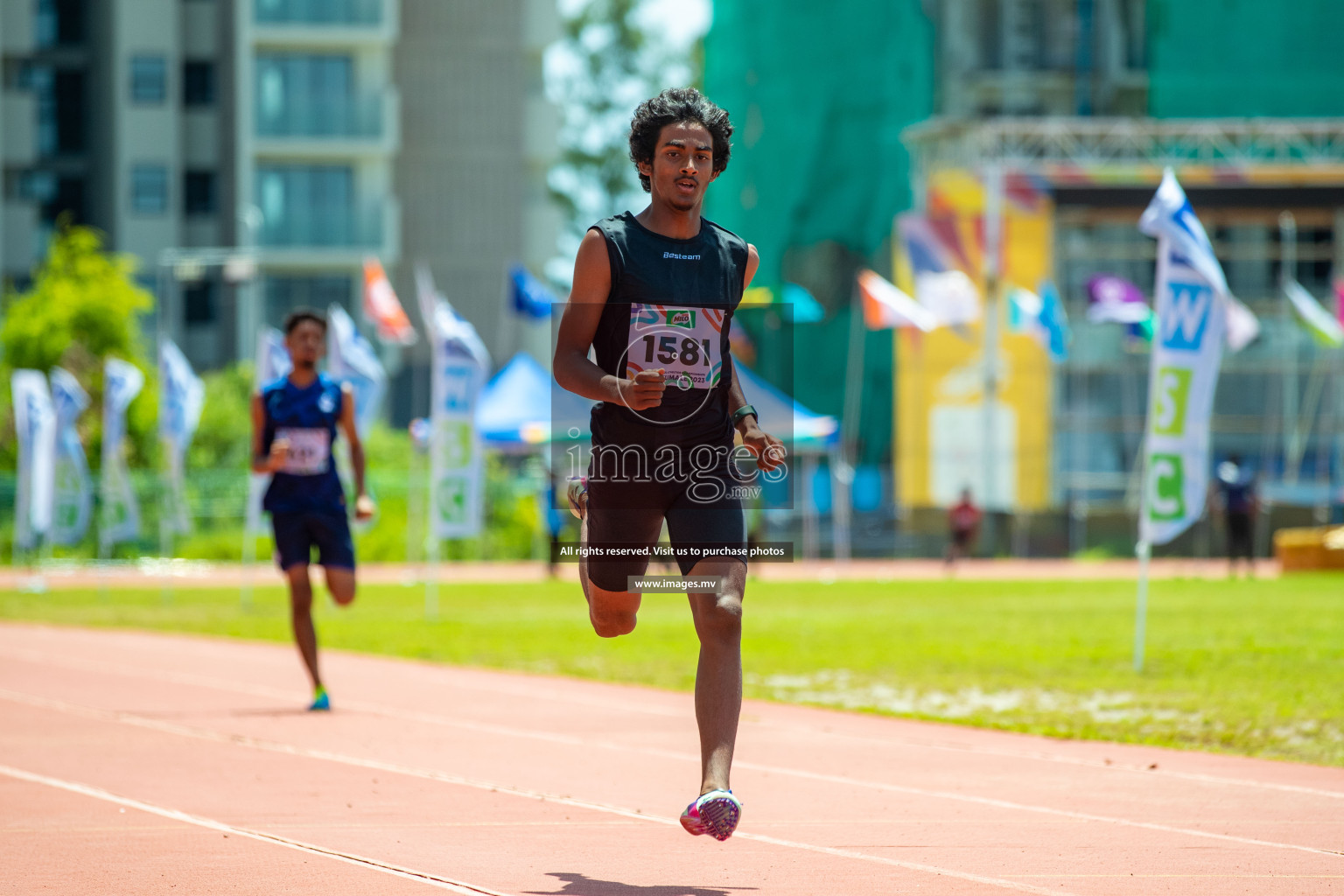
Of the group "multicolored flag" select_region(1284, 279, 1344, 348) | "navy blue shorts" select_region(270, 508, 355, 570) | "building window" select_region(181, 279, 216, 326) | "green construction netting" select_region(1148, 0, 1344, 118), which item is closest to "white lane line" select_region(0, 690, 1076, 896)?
"navy blue shorts" select_region(270, 508, 355, 570)

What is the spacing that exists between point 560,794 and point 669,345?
2.34 meters

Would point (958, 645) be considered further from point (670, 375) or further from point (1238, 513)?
point (1238, 513)

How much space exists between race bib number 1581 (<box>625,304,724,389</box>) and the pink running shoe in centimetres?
131

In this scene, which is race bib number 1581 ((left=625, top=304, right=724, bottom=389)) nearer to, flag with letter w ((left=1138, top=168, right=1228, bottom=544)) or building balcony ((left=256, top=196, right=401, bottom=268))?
flag with letter w ((left=1138, top=168, right=1228, bottom=544))

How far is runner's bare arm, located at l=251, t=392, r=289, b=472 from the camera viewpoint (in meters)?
10.5

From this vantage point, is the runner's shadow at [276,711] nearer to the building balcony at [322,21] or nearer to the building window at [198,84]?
the building balcony at [322,21]

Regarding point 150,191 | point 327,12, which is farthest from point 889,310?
point 150,191

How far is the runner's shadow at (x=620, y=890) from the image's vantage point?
549cm

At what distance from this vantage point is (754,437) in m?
5.88

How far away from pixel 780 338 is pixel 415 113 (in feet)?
40.4

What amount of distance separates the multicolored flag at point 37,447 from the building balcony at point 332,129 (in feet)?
81.8

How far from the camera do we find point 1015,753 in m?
9.02

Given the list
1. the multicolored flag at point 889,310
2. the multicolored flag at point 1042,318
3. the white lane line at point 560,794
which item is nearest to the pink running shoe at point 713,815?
the white lane line at point 560,794

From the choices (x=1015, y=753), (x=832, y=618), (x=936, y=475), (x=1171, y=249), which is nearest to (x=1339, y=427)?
(x=936, y=475)
